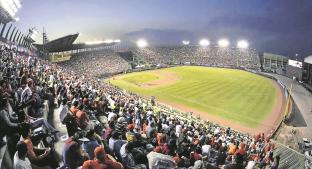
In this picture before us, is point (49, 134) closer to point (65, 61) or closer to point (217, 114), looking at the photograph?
point (217, 114)

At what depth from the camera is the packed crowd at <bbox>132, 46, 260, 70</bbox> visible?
10138 cm

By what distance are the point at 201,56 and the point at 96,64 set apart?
40.8 metres

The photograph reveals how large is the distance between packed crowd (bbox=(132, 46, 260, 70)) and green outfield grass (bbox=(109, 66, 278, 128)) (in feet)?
84.1

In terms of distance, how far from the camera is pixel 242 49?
115m

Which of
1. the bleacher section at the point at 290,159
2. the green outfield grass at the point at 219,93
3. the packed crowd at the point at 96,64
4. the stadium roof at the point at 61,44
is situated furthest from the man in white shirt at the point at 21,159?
the packed crowd at the point at 96,64

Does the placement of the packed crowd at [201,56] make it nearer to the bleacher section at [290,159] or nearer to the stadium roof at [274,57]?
the stadium roof at [274,57]

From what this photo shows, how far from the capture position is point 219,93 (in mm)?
52969

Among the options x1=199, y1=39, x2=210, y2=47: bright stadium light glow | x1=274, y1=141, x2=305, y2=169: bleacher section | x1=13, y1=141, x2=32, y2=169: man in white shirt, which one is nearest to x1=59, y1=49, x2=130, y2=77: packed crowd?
x1=199, y1=39, x2=210, y2=47: bright stadium light glow

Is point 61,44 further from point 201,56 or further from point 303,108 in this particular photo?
point 201,56

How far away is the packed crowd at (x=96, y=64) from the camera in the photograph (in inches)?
3044

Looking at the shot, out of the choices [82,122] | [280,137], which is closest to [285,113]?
[280,137]

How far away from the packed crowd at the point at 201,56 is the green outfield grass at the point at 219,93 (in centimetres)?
2564

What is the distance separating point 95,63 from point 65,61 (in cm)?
760

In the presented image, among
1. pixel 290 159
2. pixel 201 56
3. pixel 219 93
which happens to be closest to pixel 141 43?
pixel 201 56
